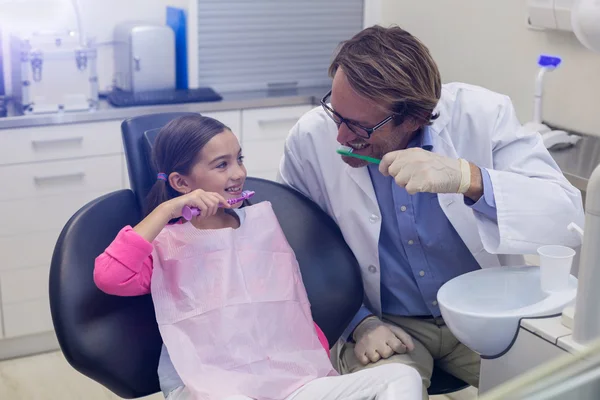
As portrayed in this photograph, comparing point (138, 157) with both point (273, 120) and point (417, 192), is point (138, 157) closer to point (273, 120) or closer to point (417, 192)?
point (417, 192)

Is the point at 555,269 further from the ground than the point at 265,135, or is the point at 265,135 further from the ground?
the point at 555,269

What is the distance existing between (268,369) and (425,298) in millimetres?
402

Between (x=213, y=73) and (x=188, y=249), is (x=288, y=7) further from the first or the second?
(x=188, y=249)

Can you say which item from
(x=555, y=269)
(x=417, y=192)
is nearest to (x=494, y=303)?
(x=555, y=269)

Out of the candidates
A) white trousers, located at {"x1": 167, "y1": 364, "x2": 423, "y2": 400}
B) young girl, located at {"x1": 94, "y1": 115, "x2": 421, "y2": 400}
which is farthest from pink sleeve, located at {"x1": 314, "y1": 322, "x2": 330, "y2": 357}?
white trousers, located at {"x1": 167, "y1": 364, "x2": 423, "y2": 400}

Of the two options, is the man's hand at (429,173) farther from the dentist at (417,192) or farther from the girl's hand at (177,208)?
the girl's hand at (177,208)

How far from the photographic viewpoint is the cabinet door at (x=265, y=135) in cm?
295

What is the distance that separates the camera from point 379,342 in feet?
5.16

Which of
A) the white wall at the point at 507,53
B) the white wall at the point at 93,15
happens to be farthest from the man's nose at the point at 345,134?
the white wall at the point at 93,15

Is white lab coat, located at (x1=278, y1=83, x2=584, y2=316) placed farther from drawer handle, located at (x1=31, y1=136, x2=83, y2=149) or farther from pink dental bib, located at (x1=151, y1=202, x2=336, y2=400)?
drawer handle, located at (x1=31, y1=136, x2=83, y2=149)

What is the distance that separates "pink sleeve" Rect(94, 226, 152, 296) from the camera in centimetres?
142

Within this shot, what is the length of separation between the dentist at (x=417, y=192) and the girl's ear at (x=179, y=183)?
27 centimetres

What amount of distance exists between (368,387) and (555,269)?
38 cm

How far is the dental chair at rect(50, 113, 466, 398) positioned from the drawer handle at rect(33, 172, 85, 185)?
1.07m
